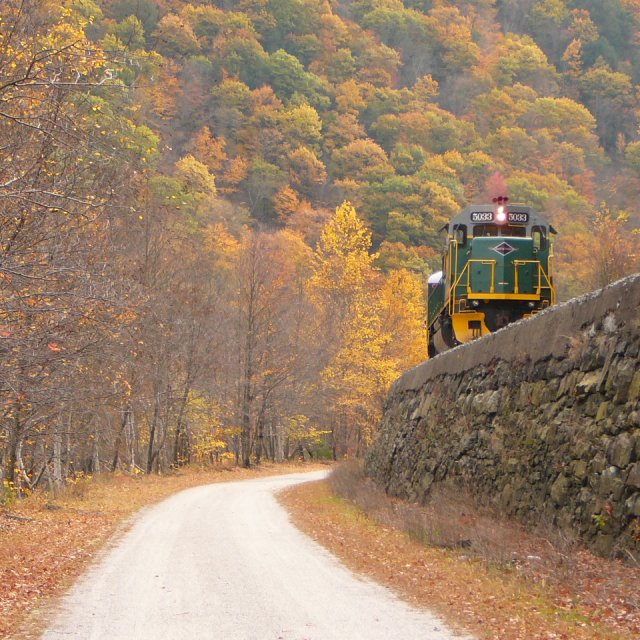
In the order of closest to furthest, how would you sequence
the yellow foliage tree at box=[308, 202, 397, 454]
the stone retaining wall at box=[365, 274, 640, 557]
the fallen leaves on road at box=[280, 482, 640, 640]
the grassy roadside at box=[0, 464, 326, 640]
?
1. the fallen leaves on road at box=[280, 482, 640, 640]
2. the grassy roadside at box=[0, 464, 326, 640]
3. the stone retaining wall at box=[365, 274, 640, 557]
4. the yellow foliage tree at box=[308, 202, 397, 454]

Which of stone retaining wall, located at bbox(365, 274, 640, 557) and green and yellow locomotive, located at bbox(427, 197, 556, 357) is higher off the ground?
green and yellow locomotive, located at bbox(427, 197, 556, 357)

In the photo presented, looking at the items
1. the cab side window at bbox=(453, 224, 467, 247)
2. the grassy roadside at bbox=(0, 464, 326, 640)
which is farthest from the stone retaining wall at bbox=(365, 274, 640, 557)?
the grassy roadside at bbox=(0, 464, 326, 640)

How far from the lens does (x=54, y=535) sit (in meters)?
15.3

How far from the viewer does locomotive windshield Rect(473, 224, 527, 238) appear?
20.4 meters

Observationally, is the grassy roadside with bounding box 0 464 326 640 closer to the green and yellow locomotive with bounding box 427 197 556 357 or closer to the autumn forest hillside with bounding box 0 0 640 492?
the autumn forest hillside with bounding box 0 0 640 492

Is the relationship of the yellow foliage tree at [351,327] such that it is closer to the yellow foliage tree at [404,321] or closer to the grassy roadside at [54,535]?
the yellow foliage tree at [404,321]

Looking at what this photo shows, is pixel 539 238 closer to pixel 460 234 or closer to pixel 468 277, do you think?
pixel 460 234

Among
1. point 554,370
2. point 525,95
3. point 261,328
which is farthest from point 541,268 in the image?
A: point 525,95

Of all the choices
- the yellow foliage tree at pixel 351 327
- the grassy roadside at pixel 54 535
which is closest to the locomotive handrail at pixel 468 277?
the grassy roadside at pixel 54 535

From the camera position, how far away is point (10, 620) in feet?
27.2

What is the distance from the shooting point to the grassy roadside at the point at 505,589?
7.59 metres

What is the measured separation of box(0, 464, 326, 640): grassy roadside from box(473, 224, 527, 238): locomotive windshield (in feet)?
37.6

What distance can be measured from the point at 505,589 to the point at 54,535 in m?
9.70

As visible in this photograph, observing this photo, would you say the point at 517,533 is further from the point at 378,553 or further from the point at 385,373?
the point at 385,373
